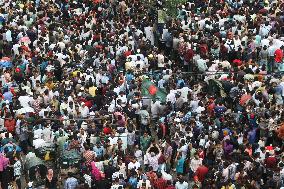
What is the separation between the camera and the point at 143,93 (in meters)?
20.7

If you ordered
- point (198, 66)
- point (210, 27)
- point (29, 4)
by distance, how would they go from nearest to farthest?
point (198, 66)
point (210, 27)
point (29, 4)

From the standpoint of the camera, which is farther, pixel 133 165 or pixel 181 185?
pixel 133 165

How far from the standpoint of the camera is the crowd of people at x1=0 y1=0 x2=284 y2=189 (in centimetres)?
1706

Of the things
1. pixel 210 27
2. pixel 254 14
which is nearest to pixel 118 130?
pixel 210 27

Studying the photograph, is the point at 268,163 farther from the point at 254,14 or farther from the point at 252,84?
the point at 254,14

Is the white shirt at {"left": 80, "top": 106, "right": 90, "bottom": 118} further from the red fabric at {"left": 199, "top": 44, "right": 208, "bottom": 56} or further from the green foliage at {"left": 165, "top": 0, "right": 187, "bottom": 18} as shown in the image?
the green foliage at {"left": 165, "top": 0, "right": 187, "bottom": 18}

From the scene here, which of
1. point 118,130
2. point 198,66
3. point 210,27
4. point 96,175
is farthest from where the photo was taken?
point 210,27

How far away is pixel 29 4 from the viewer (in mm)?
26719

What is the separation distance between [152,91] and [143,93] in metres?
0.29

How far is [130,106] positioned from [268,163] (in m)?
4.99

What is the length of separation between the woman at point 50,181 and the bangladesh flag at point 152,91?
443 cm

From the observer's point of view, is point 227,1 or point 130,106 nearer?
point 130,106

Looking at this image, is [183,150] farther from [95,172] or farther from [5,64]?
[5,64]

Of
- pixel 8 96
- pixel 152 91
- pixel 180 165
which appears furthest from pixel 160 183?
pixel 8 96
